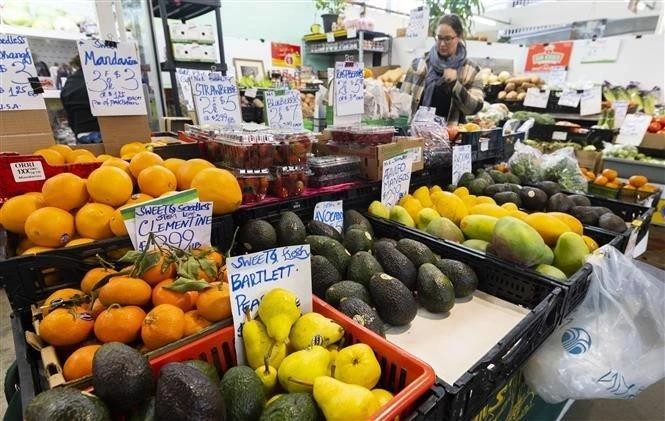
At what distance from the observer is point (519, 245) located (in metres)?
1.08

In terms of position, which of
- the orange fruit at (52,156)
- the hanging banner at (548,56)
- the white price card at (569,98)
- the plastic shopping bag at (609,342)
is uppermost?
the hanging banner at (548,56)

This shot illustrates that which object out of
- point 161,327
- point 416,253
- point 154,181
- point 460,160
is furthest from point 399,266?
point 460,160

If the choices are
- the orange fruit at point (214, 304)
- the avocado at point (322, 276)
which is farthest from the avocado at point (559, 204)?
the orange fruit at point (214, 304)

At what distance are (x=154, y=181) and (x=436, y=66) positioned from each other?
2.53 meters

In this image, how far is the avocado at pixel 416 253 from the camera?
3.57ft

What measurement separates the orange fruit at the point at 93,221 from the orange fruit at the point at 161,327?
0.35m

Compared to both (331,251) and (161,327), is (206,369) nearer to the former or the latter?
(161,327)

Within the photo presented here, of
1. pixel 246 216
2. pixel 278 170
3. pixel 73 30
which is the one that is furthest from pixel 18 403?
pixel 73 30

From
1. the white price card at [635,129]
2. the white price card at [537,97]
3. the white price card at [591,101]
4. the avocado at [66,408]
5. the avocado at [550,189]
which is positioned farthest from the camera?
the white price card at [537,97]

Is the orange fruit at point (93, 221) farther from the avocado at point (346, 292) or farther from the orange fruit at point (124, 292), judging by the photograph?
the avocado at point (346, 292)

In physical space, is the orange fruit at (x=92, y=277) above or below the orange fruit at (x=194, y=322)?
above

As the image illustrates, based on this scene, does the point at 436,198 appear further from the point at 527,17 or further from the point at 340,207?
the point at 527,17

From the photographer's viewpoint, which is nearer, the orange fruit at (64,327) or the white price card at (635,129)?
the orange fruit at (64,327)

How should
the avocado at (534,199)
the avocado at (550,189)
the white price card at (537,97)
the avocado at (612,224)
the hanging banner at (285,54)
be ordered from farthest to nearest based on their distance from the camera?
the hanging banner at (285,54)
the white price card at (537,97)
the avocado at (550,189)
the avocado at (534,199)
the avocado at (612,224)
